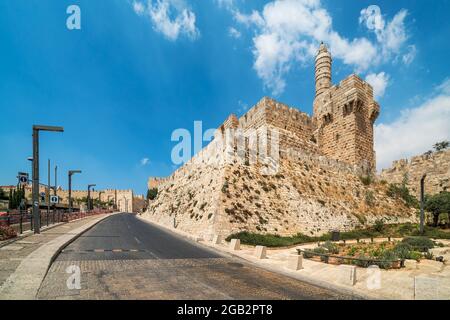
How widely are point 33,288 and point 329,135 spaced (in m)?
33.8

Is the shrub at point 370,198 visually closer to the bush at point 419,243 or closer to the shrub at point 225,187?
the bush at point 419,243

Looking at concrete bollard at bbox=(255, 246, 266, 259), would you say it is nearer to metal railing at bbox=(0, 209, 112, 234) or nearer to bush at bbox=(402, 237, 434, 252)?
bush at bbox=(402, 237, 434, 252)

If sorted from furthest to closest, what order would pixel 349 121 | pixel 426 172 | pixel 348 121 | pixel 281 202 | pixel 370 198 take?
1. pixel 426 172
2. pixel 348 121
3. pixel 349 121
4. pixel 370 198
5. pixel 281 202

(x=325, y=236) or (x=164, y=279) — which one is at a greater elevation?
(x=164, y=279)

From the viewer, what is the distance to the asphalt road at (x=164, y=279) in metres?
6.06

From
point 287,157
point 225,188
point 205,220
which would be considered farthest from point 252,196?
point 287,157

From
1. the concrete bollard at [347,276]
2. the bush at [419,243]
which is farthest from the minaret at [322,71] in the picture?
the concrete bollard at [347,276]

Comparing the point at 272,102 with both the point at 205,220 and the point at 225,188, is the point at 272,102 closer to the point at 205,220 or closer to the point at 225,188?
the point at 225,188

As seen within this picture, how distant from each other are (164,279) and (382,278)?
22.2ft

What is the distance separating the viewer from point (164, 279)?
7289 millimetres

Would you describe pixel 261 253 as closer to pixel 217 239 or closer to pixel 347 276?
pixel 217 239

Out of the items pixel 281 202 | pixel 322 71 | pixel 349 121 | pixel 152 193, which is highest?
pixel 322 71

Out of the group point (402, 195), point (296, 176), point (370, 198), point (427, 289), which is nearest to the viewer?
point (427, 289)

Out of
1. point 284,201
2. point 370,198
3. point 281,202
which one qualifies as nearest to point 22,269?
point 281,202
